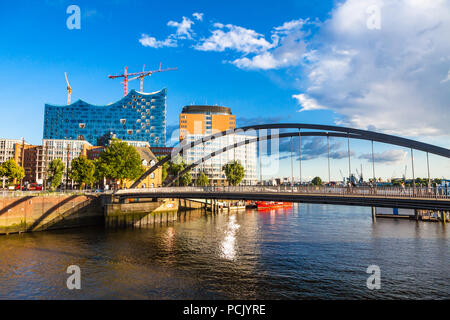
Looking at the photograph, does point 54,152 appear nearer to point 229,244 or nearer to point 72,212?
point 72,212

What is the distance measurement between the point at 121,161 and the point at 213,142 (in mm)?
76972

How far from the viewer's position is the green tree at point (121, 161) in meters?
61.0

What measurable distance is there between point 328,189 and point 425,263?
10244mm

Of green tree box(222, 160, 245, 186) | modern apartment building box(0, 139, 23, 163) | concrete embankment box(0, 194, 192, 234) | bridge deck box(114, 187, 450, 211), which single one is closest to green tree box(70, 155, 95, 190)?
concrete embankment box(0, 194, 192, 234)

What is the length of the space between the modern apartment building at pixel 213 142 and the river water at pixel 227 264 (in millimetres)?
89349

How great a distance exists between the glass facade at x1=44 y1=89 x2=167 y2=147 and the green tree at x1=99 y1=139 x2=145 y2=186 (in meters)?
128

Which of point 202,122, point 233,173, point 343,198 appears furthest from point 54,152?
point 343,198

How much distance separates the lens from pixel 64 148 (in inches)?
4498

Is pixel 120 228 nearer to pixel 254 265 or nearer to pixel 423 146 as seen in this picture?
pixel 254 265

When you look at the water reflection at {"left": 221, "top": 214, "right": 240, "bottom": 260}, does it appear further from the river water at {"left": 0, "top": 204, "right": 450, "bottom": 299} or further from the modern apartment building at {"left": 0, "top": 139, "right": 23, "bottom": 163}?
the modern apartment building at {"left": 0, "top": 139, "right": 23, "bottom": 163}

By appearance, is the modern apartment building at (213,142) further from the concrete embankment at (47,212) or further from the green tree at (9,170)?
the concrete embankment at (47,212)

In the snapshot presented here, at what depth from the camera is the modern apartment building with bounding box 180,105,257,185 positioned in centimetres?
13088

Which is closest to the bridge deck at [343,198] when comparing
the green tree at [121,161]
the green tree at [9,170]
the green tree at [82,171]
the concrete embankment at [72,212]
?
the concrete embankment at [72,212]
